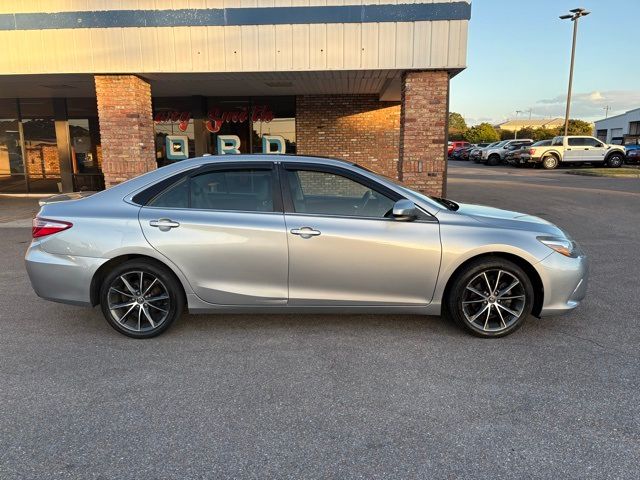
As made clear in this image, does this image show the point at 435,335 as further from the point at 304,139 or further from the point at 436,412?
the point at 304,139

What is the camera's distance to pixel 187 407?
9.77 ft

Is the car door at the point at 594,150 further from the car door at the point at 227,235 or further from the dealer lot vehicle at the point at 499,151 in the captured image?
the car door at the point at 227,235

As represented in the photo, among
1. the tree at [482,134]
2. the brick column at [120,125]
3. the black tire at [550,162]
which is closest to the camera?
the brick column at [120,125]

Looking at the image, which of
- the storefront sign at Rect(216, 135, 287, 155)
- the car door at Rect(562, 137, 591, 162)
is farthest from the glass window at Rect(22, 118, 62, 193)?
the car door at Rect(562, 137, 591, 162)

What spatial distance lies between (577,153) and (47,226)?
29664 millimetres

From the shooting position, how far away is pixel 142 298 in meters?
4.02

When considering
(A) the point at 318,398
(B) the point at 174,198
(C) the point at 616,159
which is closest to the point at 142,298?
(B) the point at 174,198

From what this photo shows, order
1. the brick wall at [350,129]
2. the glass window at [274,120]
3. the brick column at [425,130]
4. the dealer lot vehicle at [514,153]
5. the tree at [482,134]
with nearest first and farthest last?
1. the brick column at [425,130]
2. the brick wall at [350,129]
3. the glass window at [274,120]
4. the dealer lot vehicle at [514,153]
5. the tree at [482,134]

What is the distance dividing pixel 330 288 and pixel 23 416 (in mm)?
2324

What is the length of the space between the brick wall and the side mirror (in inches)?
386

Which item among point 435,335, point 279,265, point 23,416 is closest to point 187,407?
point 23,416

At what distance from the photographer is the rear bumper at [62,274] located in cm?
393

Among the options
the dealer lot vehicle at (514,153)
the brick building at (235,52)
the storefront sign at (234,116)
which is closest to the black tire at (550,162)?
the dealer lot vehicle at (514,153)

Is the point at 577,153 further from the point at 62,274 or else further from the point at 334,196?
the point at 62,274
